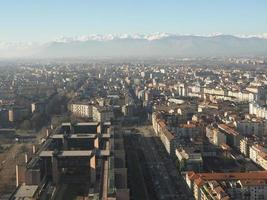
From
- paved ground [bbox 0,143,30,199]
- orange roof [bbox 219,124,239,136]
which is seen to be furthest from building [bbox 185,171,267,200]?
orange roof [bbox 219,124,239,136]

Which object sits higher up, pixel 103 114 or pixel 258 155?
pixel 103 114

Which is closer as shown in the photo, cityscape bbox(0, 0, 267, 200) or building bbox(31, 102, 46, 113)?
cityscape bbox(0, 0, 267, 200)

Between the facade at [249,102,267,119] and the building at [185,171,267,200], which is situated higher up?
the facade at [249,102,267,119]

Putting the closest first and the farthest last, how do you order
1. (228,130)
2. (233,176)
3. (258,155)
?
(233,176) < (258,155) < (228,130)

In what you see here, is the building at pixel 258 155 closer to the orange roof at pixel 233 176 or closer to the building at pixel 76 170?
the orange roof at pixel 233 176

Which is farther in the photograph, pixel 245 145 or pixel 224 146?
pixel 224 146

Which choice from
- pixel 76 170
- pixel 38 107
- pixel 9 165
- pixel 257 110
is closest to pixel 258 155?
pixel 76 170

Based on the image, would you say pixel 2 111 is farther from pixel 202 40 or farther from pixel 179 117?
pixel 202 40

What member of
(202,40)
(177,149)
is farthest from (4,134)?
(202,40)

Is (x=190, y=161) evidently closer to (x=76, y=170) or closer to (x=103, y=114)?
(x=76, y=170)

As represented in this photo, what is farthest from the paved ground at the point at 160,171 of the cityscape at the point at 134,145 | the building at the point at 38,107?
the building at the point at 38,107

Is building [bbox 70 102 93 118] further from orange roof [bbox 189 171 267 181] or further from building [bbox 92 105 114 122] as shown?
orange roof [bbox 189 171 267 181]

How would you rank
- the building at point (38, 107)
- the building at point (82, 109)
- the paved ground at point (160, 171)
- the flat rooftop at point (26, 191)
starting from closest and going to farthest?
1. the flat rooftop at point (26, 191)
2. the paved ground at point (160, 171)
3. the building at point (82, 109)
4. the building at point (38, 107)
